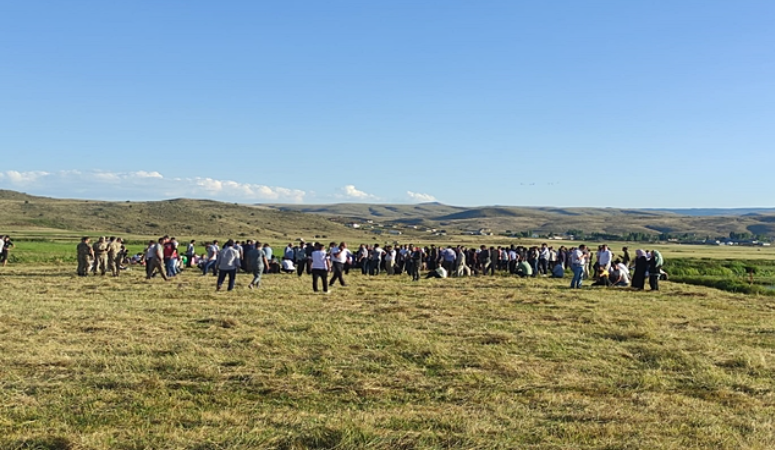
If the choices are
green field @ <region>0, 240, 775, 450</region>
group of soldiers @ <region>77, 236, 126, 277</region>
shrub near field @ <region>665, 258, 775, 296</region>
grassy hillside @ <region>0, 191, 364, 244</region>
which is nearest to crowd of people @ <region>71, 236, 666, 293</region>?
group of soldiers @ <region>77, 236, 126, 277</region>

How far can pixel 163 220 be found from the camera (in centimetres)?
10169

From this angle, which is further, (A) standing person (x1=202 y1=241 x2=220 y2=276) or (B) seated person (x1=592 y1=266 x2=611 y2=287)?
(A) standing person (x1=202 y1=241 x2=220 y2=276)

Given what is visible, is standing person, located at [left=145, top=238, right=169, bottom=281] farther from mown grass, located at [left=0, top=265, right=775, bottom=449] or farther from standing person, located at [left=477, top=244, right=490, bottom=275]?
standing person, located at [left=477, top=244, right=490, bottom=275]

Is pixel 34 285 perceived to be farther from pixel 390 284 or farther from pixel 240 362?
pixel 240 362

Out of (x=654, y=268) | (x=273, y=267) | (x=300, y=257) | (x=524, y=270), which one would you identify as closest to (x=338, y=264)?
(x=300, y=257)

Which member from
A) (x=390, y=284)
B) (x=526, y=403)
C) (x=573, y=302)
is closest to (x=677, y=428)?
(x=526, y=403)

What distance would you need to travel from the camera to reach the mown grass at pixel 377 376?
20.1ft

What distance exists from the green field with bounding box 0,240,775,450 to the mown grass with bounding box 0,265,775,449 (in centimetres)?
3

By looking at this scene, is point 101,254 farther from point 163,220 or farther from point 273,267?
point 163,220

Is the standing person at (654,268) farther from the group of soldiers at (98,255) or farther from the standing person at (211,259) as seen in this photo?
the group of soldiers at (98,255)

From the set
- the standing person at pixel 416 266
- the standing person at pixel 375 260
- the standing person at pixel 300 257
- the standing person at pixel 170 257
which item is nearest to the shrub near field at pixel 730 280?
the standing person at pixel 416 266

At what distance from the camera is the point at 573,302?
60.0 ft

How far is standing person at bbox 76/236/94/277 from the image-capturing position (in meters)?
24.8

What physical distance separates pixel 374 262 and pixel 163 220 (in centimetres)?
7960
